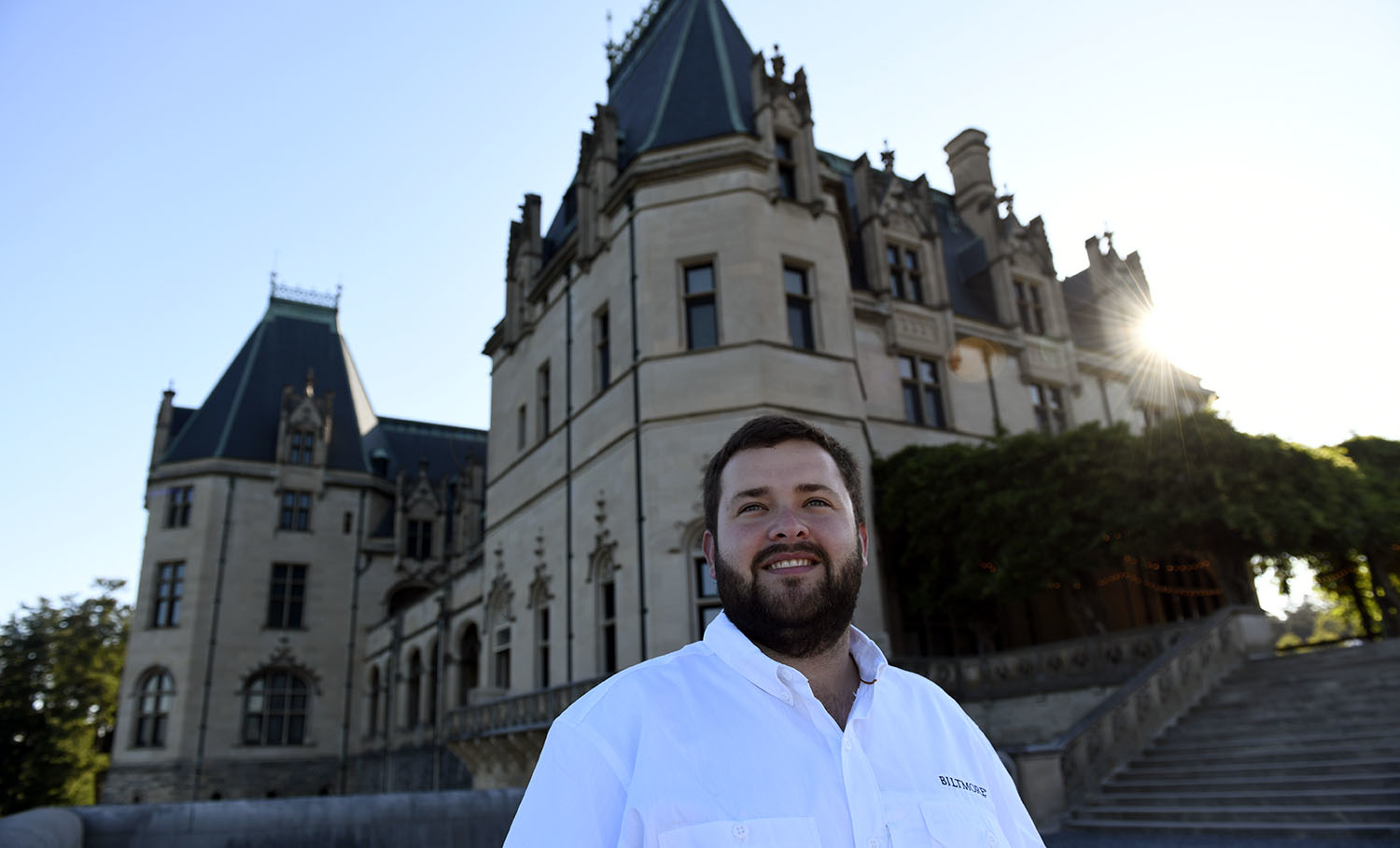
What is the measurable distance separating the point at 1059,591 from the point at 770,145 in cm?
1126

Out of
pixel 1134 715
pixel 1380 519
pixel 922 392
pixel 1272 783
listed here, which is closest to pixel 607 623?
pixel 1134 715

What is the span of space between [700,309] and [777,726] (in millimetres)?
14453

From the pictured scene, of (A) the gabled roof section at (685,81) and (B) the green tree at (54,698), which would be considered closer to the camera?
(A) the gabled roof section at (685,81)

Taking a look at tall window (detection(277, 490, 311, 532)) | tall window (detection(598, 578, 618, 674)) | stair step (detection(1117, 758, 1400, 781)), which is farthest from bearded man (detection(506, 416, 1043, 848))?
tall window (detection(277, 490, 311, 532))

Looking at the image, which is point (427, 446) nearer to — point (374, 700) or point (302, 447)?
point (302, 447)

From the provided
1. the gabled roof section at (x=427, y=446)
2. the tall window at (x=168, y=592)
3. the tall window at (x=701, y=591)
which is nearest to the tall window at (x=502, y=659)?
the tall window at (x=701, y=591)

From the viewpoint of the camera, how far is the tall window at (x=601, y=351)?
17.3 m

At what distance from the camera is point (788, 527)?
5.73ft

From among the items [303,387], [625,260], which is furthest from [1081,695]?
[303,387]

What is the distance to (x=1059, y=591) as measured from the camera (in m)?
18.8

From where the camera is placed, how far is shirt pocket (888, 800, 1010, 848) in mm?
1563

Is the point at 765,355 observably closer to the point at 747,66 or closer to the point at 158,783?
the point at 747,66

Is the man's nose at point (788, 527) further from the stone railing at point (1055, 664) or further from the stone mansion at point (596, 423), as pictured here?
the stone railing at point (1055, 664)

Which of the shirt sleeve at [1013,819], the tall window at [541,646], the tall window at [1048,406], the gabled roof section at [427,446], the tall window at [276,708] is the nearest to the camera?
the shirt sleeve at [1013,819]
